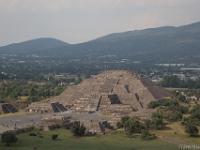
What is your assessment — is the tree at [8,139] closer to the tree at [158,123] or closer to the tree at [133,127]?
the tree at [133,127]

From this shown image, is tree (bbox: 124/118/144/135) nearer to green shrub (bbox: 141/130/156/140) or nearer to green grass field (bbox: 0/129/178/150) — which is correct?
green grass field (bbox: 0/129/178/150)

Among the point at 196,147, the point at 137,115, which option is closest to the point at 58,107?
the point at 137,115

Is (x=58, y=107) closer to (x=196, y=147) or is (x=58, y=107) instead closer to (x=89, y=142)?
(x=89, y=142)

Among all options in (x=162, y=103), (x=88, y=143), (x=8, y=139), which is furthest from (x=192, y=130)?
(x=8, y=139)

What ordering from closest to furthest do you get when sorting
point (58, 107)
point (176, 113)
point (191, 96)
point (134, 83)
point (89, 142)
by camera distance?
point (89, 142), point (176, 113), point (58, 107), point (134, 83), point (191, 96)

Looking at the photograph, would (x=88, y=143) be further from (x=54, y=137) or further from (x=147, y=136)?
(x=147, y=136)

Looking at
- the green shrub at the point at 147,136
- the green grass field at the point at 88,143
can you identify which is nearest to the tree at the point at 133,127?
the green grass field at the point at 88,143

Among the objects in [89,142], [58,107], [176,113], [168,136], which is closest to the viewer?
[89,142]

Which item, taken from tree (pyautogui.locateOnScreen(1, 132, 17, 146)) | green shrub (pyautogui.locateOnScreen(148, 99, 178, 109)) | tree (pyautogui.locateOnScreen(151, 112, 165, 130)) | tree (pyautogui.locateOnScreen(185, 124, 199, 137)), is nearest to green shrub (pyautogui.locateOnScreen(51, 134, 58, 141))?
tree (pyautogui.locateOnScreen(1, 132, 17, 146))

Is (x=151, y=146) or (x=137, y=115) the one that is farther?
(x=137, y=115)
